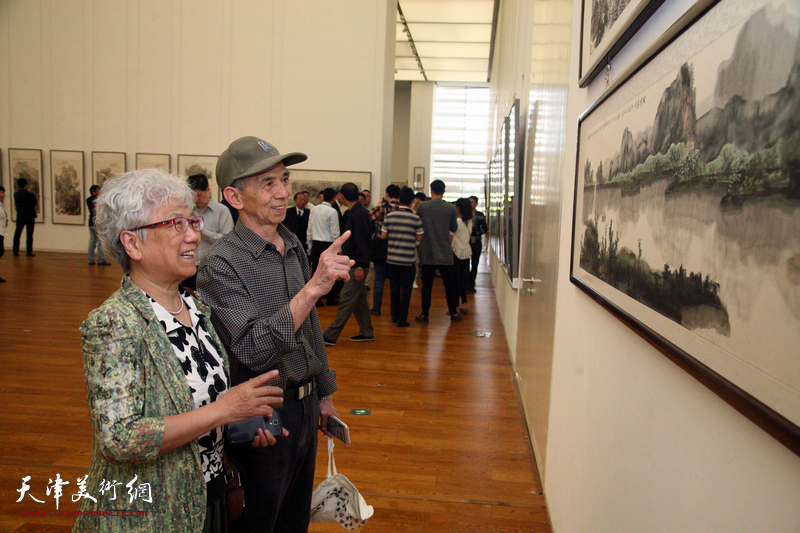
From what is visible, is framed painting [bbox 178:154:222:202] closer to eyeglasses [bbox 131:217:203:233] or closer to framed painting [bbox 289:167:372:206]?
framed painting [bbox 289:167:372:206]

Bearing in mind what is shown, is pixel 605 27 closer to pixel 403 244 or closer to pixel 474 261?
pixel 403 244

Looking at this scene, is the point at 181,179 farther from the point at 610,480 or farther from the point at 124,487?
the point at 610,480

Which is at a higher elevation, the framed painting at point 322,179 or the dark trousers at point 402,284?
the framed painting at point 322,179

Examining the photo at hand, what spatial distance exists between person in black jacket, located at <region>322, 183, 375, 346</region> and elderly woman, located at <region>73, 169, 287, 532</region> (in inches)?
183

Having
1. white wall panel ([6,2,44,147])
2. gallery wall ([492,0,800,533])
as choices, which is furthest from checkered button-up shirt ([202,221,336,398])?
white wall panel ([6,2,44,147])

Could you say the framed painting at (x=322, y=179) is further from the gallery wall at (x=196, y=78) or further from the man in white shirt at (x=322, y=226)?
the man in white shirt at (x=322, y=226)

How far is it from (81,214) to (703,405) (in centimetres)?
1746

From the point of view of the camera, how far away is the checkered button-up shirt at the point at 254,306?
6.04 feet

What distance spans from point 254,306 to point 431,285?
6949mm

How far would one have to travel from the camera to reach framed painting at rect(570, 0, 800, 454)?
0.80m

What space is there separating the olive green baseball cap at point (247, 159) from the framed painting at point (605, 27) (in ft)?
3.54

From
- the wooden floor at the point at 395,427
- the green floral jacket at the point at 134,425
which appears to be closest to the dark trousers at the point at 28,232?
the wooden floor at the point at 395,427

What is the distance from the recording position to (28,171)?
15805 mm

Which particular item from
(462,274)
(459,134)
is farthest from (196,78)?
(459,134)
